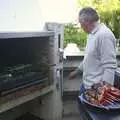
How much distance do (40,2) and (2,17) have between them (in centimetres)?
68

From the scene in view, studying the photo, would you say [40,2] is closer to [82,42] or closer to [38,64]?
[38,64]

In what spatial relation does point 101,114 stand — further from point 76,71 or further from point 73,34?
point 73,34

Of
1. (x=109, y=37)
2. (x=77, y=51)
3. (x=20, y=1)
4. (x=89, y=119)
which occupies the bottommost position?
(x=89, y=119)

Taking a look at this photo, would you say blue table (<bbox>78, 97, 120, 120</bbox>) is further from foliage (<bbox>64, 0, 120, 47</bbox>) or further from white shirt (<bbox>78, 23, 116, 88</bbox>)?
foliage (<bbox>64, 0, 120, 47</bbox>)

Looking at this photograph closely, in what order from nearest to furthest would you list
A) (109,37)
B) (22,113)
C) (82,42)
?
(109,37) < (22,113) < (82,42)

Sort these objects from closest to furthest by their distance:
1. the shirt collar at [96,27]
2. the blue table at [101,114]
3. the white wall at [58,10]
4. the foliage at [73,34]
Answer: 1. the blue table at [101,114]
2. the shirt collar at [96,27]
3. the white wall at [58,10]
4. the foliage at [73,34]

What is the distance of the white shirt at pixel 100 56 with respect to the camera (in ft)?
9.01

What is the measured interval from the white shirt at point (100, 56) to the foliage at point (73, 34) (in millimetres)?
1177

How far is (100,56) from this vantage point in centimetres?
284

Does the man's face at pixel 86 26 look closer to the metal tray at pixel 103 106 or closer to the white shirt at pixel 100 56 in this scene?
the white shirt at pixel 100 56

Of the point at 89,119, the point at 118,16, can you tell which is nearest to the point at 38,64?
the point at 89,119

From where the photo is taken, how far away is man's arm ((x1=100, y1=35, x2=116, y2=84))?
2736 mm

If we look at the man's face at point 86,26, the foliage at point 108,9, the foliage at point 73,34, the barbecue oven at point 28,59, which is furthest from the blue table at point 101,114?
the foliage at point 108,9

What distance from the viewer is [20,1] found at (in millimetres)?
3043
